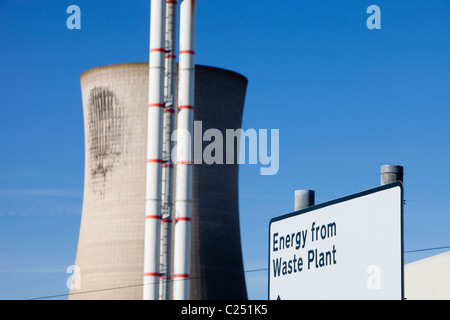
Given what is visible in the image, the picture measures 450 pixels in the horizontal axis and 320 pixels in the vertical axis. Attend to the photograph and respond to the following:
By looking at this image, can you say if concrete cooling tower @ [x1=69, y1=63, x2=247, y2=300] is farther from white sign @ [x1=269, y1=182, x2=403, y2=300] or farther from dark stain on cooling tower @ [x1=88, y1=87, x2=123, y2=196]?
white sign @ [x1=269, y1=182, x2=403, y2=300]

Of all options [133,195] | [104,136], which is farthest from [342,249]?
[104,136]

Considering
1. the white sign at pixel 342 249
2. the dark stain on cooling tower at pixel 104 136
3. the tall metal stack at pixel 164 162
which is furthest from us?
the dark stain on cooling tower at pixel 104 136

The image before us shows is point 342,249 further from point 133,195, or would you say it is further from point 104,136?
point 104,136

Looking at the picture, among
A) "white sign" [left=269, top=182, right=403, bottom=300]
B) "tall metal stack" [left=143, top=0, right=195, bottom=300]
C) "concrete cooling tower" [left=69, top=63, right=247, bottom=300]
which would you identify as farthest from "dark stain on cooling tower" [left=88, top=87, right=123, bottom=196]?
"white sign" [left=269, top=182, right=403, bottom=300]

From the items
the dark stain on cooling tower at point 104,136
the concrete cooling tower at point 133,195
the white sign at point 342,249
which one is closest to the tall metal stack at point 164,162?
the concrete cooling tower at point 133,195

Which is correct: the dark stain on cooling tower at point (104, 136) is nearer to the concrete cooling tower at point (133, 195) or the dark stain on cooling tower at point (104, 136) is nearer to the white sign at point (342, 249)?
the concrete cooling tower at point (133, 195)

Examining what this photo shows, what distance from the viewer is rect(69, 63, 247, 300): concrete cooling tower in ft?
114

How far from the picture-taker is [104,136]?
3584 cm

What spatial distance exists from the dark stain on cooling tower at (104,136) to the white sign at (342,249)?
2788 centimetres

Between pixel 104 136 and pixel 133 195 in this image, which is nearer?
pixel 133 195

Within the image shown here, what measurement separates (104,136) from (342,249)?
97.0 feet

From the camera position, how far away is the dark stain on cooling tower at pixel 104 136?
35562mm
